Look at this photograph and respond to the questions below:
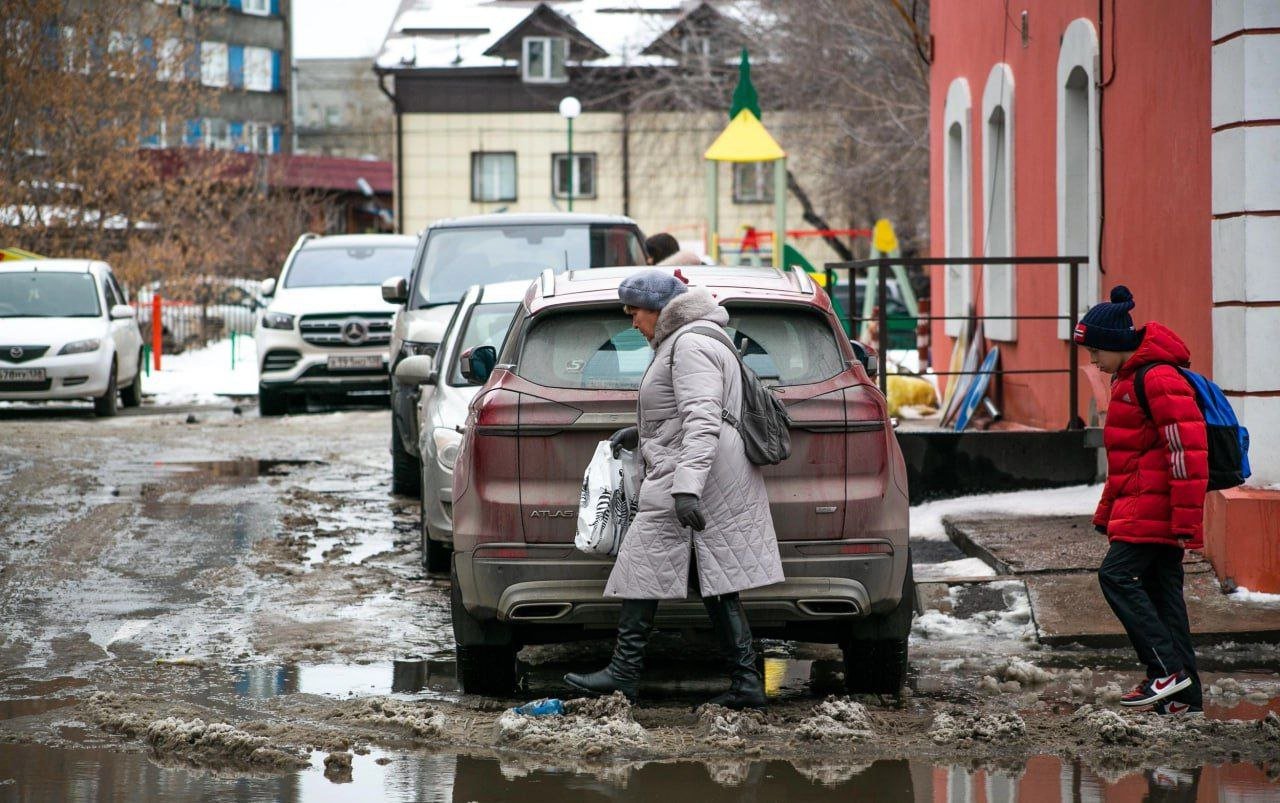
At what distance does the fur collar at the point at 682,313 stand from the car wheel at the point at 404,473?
7023mm

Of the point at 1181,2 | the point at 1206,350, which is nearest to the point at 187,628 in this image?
the point at 1206,350

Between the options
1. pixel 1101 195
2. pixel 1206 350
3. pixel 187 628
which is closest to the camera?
pixel 187 628

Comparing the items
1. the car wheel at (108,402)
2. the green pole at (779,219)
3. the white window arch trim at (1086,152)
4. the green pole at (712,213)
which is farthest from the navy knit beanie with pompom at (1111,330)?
the green pole at (712,213)

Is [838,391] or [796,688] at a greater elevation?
[838,391]

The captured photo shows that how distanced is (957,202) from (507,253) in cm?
558

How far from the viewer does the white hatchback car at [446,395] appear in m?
9.42

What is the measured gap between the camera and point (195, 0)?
180 feet

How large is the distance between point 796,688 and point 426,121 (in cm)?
4540

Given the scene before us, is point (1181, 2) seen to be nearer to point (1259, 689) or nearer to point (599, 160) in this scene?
point (1259, 689)

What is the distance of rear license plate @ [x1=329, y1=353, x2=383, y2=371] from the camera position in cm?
1989

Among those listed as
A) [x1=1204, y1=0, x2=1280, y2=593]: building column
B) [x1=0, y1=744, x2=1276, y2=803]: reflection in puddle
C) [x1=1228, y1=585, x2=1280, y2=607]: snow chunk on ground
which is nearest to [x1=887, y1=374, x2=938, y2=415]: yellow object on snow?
[x1=1204, y1=0, x2=1280, y2=593]: building column

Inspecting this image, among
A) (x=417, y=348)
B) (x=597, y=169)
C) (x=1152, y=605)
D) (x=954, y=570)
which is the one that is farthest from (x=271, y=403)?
(x=597, y=169)

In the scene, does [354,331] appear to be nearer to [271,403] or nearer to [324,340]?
[324,340]

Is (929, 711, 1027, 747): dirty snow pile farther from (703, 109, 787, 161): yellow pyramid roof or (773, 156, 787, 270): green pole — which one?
(773, 156, 787, 270): green pole
